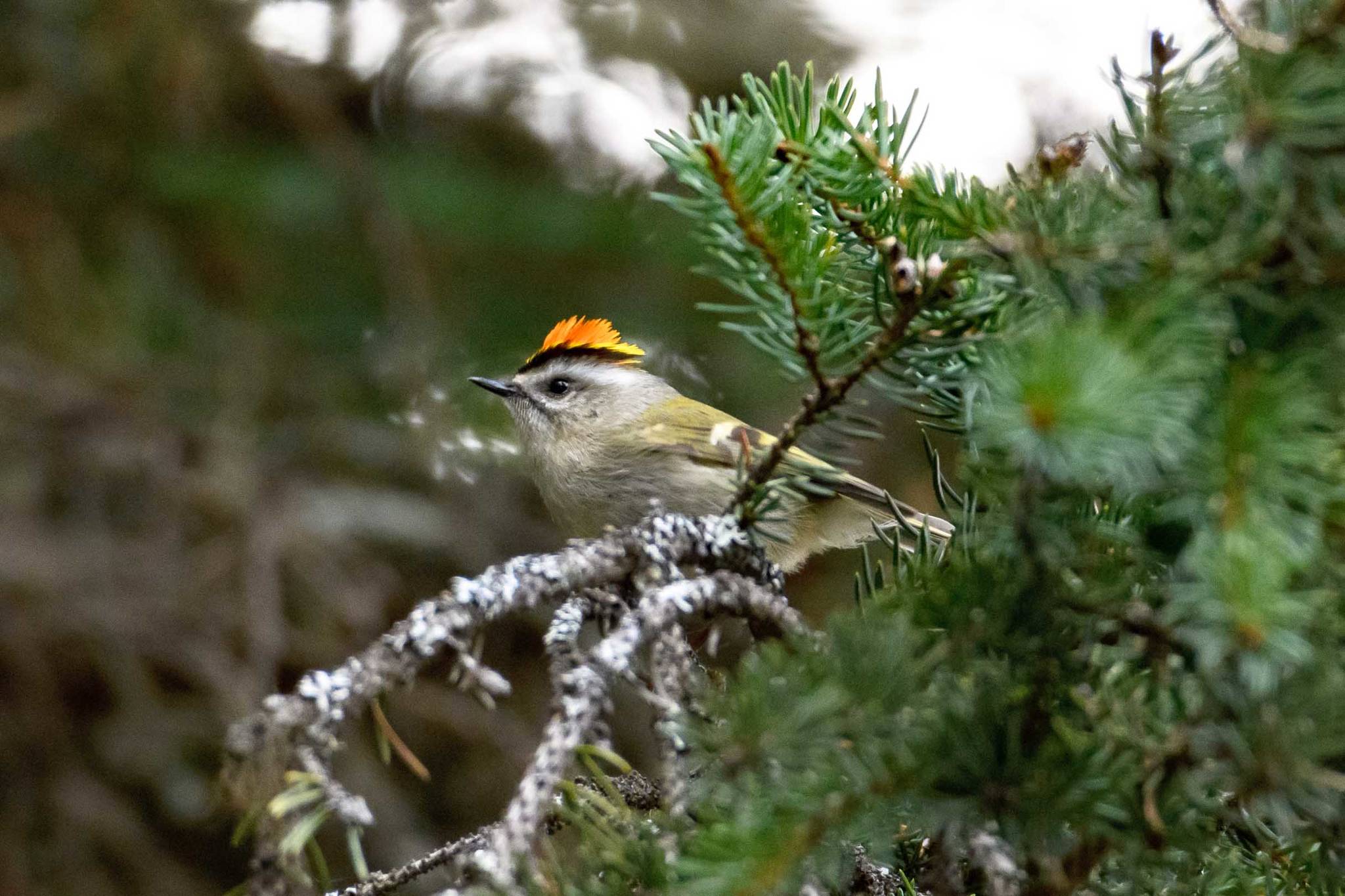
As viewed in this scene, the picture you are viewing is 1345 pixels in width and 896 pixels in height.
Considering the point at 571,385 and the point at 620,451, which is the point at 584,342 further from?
the point at 620,451

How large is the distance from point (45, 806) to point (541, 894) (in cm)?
336

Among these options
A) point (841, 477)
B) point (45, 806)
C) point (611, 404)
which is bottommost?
point (45, 806)

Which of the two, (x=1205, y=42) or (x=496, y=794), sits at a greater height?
(x=1205, y=42)

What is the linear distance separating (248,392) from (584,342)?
1260 mm

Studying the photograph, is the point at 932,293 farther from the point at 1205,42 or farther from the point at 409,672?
the point at 409,672

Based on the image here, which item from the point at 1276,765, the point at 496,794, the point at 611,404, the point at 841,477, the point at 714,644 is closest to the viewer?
the point at 1276,765

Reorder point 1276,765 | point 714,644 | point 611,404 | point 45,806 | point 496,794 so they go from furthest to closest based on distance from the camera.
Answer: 1. point 496,794
2. point 45,806
3. point 611,404
4. point 714,644
5. point 1276,765

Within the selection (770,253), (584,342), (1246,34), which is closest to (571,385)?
(584,342)

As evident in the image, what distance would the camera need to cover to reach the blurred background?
375 centimetres

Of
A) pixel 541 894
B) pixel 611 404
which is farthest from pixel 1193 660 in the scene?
pixel 611 404

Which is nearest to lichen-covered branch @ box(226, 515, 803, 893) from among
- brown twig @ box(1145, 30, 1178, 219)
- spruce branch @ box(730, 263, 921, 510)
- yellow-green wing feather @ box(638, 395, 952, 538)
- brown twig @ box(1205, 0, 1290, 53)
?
spruce branch @ box(730, 263, 921, 510)

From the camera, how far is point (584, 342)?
3330 millimetres

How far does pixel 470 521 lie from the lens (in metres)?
4.19

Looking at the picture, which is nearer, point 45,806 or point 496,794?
point 45,806
